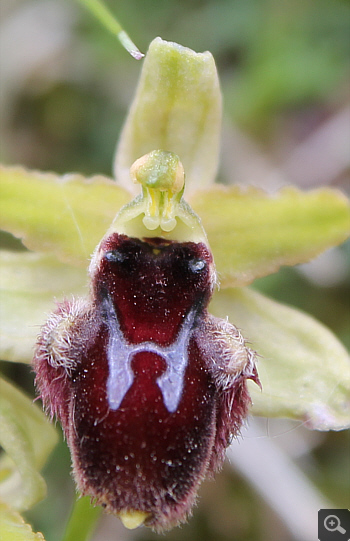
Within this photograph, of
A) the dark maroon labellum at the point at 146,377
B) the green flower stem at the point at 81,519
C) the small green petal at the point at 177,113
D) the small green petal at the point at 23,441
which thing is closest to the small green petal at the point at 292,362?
the dark maroon labellum at the point at 146,377

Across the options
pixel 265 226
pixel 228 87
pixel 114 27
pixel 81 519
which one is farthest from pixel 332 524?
pixel 228 87

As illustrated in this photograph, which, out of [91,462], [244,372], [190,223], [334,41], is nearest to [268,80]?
[334,41]

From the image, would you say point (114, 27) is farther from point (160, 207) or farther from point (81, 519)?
point (81, 519)

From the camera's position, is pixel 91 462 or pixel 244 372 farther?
pixel 244 372

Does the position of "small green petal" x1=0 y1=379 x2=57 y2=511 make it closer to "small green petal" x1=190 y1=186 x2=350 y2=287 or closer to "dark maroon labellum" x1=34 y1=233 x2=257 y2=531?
"dark maroon labellum" x1=34 y1=233 x2=257 y2=531

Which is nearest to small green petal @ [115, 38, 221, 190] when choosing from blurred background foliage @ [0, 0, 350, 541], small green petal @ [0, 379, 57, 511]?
small green petal @ [0, 379, 57, 511]

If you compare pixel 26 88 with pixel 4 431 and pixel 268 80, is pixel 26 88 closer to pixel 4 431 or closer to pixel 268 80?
pixel 268 80
